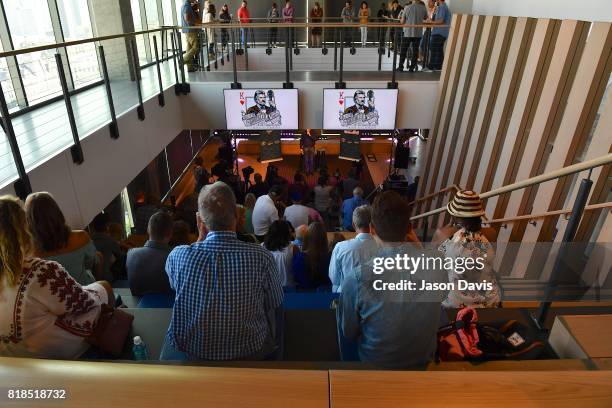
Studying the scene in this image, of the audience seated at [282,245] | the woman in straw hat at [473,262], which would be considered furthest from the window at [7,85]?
the woman in straw hat at [473,262]

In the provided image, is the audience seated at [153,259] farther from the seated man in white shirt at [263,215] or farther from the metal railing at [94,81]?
the seated man in white shirt at [263,215]

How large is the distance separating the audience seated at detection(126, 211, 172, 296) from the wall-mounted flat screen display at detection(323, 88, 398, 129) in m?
5.34

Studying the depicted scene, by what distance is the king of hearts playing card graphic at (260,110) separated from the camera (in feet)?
25.0

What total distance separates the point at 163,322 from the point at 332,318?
38.8 inches

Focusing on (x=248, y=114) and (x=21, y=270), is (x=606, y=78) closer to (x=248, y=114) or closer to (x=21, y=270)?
(x=21, y=270)

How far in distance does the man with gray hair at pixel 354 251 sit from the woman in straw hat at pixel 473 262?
513 mm

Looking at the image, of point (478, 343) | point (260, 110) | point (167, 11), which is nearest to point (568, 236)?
point (478, 343)

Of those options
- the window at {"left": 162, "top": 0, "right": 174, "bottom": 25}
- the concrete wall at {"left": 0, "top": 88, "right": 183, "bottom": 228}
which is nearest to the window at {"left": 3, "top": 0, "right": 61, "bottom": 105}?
the concrete wall at {"left": 0, "top": 88, "right": 183, "bottom": 228}

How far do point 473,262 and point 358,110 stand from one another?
5.54 meters

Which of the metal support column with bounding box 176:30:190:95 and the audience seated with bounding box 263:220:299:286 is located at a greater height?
the metal support column with bounding box 176:30:190:95

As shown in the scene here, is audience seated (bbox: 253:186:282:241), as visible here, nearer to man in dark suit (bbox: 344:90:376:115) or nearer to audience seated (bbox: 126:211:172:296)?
audience seated (bbox: 126:211:172:296)

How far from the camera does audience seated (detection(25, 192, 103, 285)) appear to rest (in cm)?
224

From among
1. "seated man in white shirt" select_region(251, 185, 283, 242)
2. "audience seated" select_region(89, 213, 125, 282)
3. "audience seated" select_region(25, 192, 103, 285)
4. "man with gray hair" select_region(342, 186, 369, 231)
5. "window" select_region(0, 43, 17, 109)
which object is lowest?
"man with gray hair" select_region(342, 186, 369, 231)

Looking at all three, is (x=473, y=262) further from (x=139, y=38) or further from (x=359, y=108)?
(x=139, y=38)
